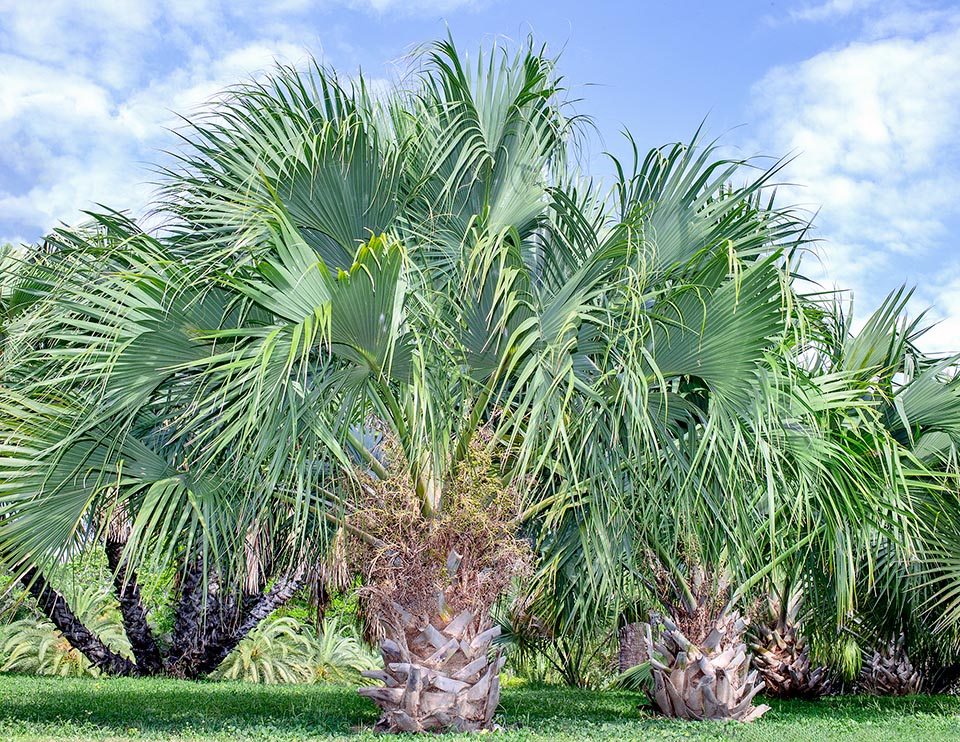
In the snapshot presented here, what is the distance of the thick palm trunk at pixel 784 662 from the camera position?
10.0m

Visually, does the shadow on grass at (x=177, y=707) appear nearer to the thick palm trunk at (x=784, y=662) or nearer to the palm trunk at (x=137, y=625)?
the palm trunk at (x=137, y=625)

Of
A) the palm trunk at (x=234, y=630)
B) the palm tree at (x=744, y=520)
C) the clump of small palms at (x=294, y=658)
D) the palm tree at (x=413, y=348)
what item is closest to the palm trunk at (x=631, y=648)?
the palm tree at (x=744, y=520)

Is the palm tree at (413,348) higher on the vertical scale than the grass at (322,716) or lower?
higher

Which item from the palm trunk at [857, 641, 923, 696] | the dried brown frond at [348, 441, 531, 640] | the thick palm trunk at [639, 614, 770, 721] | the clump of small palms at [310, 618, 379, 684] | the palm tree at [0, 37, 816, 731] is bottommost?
the clump of small palms at [310, 618, 379, 684]

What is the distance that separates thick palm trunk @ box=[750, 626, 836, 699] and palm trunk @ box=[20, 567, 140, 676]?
7724mm

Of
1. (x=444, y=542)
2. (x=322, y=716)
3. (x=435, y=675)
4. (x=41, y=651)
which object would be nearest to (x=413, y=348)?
(x=444, y=542)

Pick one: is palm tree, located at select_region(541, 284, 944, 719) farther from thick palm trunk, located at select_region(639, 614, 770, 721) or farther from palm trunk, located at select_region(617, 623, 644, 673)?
palm trunk, located at select_region(617, 623, 644, 673)

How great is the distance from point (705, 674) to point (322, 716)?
3.31 metres

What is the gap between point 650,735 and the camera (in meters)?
5.97

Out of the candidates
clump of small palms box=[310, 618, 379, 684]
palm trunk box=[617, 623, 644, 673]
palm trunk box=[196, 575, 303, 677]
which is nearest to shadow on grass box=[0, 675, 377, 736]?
palm trunk box=[196, 575, 303, 677]

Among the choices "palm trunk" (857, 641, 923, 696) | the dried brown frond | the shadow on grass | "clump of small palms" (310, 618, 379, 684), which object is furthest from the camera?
"clump of small palms" (310, 618, 379, 684)

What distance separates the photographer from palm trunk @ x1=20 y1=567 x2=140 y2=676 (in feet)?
31.5

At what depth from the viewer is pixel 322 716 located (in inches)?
287

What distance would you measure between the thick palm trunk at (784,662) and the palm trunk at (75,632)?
7724 mm
